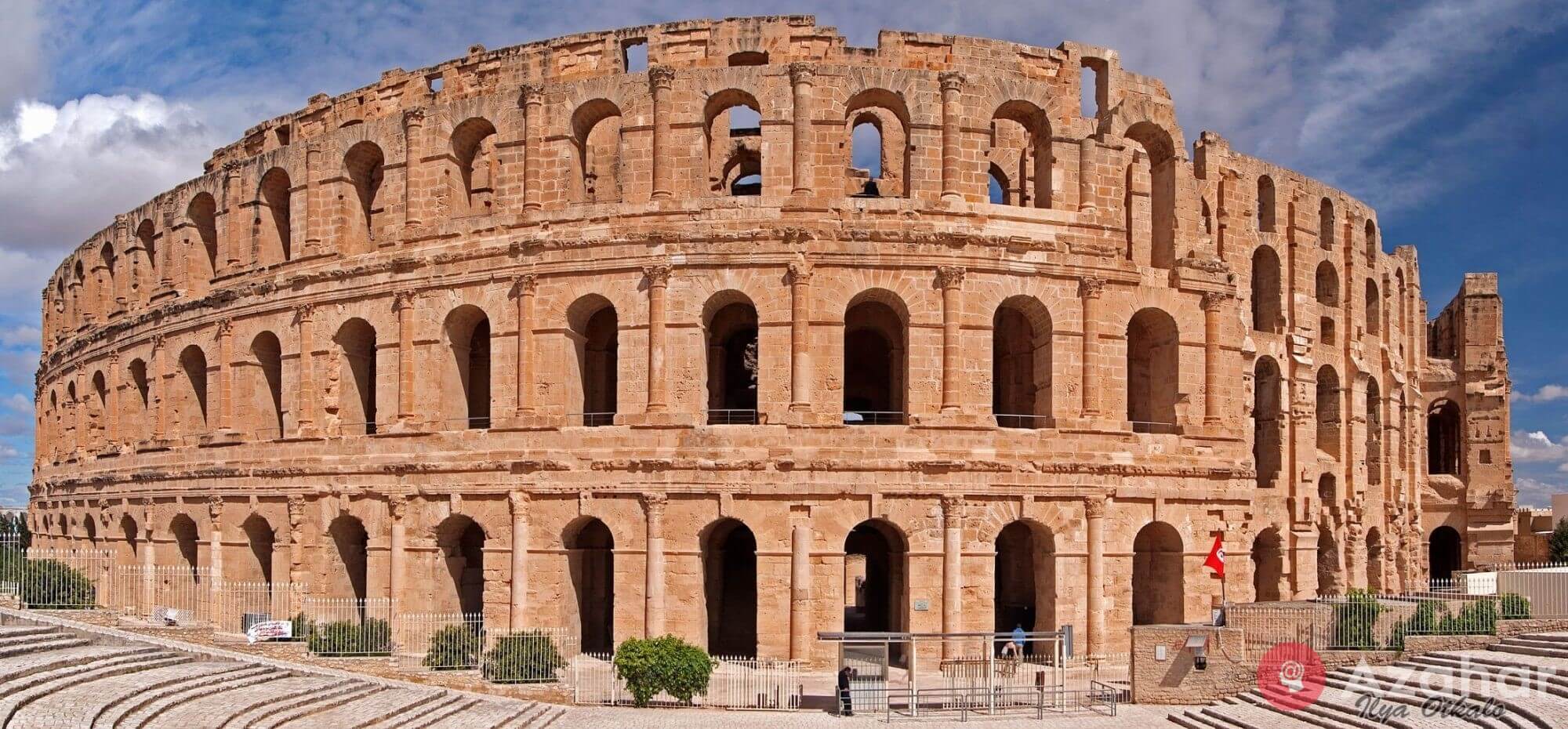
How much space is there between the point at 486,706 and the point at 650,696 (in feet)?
9.35

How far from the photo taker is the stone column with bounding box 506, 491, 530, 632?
26.4 m

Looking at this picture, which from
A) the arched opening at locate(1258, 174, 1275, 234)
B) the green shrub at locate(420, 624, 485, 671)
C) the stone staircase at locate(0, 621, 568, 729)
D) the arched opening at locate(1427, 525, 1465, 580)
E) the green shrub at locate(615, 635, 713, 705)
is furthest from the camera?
the arched opening at locate(1427, 525, 1465, 580)

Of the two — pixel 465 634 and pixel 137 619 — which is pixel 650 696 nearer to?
pixel 465 634

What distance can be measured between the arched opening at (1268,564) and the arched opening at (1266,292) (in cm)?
569

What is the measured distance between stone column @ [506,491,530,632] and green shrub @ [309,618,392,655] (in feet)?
10.7

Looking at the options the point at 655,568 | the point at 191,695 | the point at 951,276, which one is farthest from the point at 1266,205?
the point at 191,695

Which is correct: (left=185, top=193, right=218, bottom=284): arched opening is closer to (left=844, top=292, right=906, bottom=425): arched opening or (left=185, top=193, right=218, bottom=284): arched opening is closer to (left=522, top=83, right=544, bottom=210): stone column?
(left=522, top=83, right=544, bottom=210): stone column

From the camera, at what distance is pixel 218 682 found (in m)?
19.7

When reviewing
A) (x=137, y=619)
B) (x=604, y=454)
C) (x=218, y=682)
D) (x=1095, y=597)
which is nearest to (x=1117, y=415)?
(x=1095, y=597)

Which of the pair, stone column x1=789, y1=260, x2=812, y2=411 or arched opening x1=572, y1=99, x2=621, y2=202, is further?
arched opening x1=572, y1=99, x2=621, y2=202

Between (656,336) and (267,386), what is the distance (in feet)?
41.0

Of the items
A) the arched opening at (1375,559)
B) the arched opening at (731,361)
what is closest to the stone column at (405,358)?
the arched opening at (731,361)

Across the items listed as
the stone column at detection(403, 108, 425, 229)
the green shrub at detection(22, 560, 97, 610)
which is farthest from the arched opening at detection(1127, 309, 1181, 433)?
the green shrub at detection(22, 560, 97, 610)

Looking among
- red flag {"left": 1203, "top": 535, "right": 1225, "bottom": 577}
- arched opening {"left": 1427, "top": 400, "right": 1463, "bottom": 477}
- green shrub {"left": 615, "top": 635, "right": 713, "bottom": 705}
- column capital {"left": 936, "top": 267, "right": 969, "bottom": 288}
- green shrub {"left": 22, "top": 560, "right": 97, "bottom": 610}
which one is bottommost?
green shrub {"left": 615, "top": 635, "right": 713, "bottom": 705}
